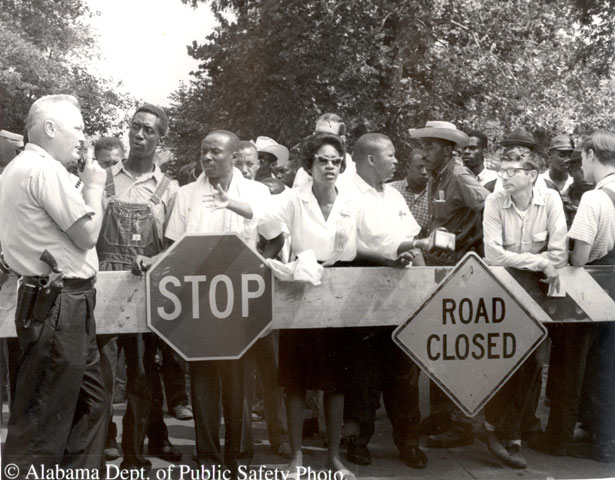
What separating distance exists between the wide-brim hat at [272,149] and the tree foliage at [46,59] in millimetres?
2299

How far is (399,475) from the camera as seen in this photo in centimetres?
469

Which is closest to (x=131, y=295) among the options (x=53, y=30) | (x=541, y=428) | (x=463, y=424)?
(x=53, y=30)

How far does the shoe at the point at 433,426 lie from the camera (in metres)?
5.29

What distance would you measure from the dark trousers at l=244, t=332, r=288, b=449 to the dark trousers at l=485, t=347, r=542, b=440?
4.14 ft

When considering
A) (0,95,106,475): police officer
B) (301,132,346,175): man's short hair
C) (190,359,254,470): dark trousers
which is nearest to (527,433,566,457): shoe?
(190,359,254,470): dark trousers

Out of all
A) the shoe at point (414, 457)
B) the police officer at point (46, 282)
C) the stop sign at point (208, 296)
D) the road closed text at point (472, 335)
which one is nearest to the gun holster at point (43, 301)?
the police officer at point (46, 282)

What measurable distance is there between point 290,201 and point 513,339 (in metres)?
1.40

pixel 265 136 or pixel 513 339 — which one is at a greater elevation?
pixel 265 136

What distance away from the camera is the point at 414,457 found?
484 centimetres

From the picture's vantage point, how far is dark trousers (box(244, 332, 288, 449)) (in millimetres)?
5137

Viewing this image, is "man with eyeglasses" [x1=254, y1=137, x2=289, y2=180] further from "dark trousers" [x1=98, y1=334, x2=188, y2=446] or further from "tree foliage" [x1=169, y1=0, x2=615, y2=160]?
"dark trousers" [x1=98, y1=334, x2=188, y2=446]

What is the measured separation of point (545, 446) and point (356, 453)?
117 centimetres

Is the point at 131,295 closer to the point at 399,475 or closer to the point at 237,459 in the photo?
the point at 237,459

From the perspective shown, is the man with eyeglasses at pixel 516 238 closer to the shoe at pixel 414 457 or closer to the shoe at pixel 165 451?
the shoe at pixel 414 457
